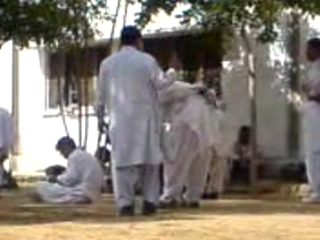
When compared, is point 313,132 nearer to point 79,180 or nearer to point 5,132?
point 79,180

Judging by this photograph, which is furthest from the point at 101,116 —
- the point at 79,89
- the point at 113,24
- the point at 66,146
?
the point at 79,89

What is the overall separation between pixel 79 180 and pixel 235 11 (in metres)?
4.85

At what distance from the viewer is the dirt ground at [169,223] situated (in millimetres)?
11062

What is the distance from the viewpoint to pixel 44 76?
28.8 meters

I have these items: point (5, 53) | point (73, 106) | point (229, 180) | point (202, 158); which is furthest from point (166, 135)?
point (5, 53)

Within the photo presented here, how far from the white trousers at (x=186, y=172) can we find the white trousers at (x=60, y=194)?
5.36ft

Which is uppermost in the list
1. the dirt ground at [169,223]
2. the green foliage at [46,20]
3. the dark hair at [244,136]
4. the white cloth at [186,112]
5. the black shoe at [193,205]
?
the green foliage at [46,20]

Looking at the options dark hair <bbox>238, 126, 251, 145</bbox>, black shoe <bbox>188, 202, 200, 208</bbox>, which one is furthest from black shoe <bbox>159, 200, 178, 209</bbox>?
dark hair <bbox>238, 126, 251, 145</bbox>

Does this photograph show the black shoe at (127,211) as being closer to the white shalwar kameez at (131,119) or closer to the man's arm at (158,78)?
the white shalwar kameez at (131,119)

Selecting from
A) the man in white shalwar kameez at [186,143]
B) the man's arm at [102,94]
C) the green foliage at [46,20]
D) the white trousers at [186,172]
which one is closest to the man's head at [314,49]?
the man in white shalwar kameez at [186,143]

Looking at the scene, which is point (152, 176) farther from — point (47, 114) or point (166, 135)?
point (47, 114)

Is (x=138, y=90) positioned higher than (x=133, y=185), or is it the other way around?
(x=138, y=90)

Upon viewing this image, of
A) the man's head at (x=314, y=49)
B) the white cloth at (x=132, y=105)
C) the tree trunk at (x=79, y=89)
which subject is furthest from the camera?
the tree trunk at (x=79, y=89)

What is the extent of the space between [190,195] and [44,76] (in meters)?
13.9
